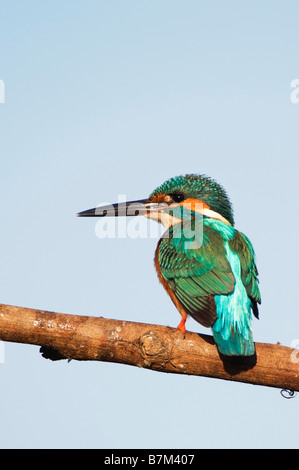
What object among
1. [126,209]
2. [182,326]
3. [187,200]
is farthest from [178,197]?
[182,326]

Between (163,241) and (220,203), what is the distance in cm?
61

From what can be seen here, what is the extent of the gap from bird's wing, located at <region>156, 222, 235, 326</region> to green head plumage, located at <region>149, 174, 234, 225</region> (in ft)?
1.52

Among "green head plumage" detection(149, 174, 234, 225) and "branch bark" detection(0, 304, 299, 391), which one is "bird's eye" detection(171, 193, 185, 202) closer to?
"green head plumage" detection(149, 174, 234, 225)

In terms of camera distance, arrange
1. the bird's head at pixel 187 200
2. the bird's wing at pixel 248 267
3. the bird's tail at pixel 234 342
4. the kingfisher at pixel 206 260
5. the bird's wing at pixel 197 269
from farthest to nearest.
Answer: the bird's head at pixel 187 200 → the bird's wing at pixel 248 267 → the bird's wing at pixel 197 269 → the kingfisher at pixel 206 260 → the bird's tail at pixel 234 342

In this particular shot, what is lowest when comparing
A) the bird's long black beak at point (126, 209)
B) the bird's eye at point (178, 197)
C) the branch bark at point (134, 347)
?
the branch bark at point (134, 347)

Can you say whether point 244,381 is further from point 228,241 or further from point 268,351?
point 228,241

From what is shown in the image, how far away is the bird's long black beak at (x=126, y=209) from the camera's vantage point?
530 cm

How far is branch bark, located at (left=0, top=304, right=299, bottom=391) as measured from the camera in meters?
3.87

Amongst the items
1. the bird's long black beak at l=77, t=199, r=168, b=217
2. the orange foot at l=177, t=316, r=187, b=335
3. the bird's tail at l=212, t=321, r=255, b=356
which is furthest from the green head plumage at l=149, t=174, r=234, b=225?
the bird's tail at l=212, t=321, r=255, b=356

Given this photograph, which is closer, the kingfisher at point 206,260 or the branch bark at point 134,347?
the branch bark at point 134,347

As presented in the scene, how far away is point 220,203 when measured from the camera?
5125mm

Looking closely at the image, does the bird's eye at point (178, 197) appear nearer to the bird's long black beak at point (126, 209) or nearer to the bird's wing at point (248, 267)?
the bird's long black beak at point (126, 209)

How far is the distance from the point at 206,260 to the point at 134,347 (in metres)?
0.83

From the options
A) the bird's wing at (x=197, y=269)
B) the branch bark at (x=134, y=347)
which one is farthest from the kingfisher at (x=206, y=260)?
the branch bark at (x=134, y=347)
